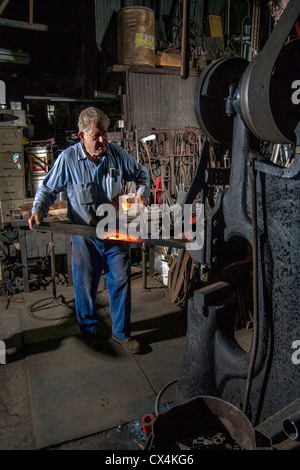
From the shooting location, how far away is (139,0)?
8.08 meters

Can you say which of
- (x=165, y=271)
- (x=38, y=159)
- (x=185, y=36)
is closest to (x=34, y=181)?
(x=38, y=159)

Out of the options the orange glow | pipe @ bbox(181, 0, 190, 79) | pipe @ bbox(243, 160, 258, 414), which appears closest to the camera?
pipe @ bbox(243, 160, 258, 414)

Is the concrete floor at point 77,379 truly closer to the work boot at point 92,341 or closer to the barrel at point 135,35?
the work boot at point 92,341

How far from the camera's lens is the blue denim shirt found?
2.94 metres

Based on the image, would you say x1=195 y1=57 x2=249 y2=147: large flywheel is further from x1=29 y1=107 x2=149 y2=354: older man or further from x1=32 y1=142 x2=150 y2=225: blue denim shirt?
x1=32 y1=142 x2=150 y2=225: blue denim shirt

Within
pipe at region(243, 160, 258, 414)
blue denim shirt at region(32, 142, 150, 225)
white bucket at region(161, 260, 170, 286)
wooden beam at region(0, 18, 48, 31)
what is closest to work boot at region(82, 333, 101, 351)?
blue denim shirt at region(32, 142, 150, 225)

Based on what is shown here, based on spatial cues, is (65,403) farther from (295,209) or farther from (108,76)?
(108,76)

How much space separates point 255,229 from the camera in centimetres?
152

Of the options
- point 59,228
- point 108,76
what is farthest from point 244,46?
point 59,228

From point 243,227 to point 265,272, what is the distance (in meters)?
0.25

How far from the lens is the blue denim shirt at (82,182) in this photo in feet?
9.64

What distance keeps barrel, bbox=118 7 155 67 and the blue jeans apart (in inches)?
241

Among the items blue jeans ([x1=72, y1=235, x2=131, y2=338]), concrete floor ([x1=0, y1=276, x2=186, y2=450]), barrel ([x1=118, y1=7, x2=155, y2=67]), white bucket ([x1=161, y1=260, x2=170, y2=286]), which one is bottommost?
concrete floor ([x1=0, y1=276, x2=186, y2=450])

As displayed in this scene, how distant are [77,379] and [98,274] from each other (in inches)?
36.7
